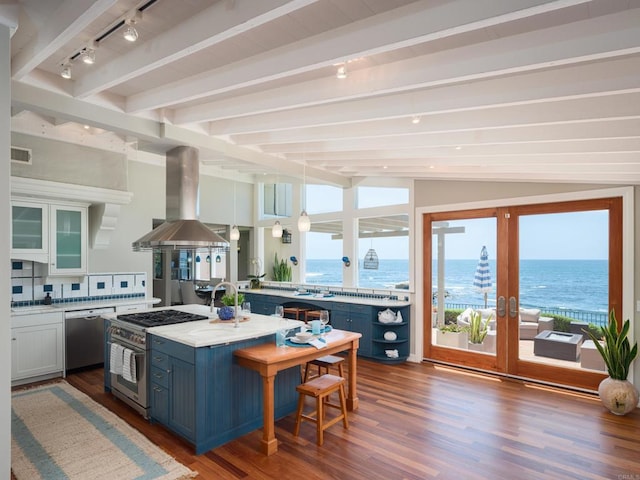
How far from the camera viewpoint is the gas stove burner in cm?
388

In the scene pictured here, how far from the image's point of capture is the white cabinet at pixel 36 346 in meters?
4.50

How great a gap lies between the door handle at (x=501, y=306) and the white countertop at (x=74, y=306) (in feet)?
16.4

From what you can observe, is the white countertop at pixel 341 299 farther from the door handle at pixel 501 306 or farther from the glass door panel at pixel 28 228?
the glass door panel at pixel 28 228

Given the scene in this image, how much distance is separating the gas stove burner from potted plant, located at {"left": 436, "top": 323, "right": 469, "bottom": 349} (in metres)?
3.35

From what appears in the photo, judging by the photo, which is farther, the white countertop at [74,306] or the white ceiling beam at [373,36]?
the white countertop at [74,306]

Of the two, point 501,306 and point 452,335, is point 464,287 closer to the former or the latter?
point 501,306

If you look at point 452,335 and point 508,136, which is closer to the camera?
point 508,136

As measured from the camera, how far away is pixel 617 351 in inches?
151

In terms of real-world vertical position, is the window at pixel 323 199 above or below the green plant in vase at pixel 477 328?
above

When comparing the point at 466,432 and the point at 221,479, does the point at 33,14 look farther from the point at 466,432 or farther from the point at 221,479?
the point at 466,432

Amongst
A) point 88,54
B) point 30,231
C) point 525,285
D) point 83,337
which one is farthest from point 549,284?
point 30,231

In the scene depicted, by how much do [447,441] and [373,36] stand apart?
313 centimetres

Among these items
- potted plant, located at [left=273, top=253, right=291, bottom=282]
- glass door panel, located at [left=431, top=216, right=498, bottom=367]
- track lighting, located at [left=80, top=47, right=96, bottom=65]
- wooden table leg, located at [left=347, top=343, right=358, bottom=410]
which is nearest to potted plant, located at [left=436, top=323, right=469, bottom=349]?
glass door panel, located at [left=431, top=216, right=498, bottom=367]

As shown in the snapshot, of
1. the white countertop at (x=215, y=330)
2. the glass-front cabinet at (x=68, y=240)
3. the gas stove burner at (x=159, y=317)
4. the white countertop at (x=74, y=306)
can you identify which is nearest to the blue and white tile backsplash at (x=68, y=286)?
the white countertop at (x=74, y=306)
